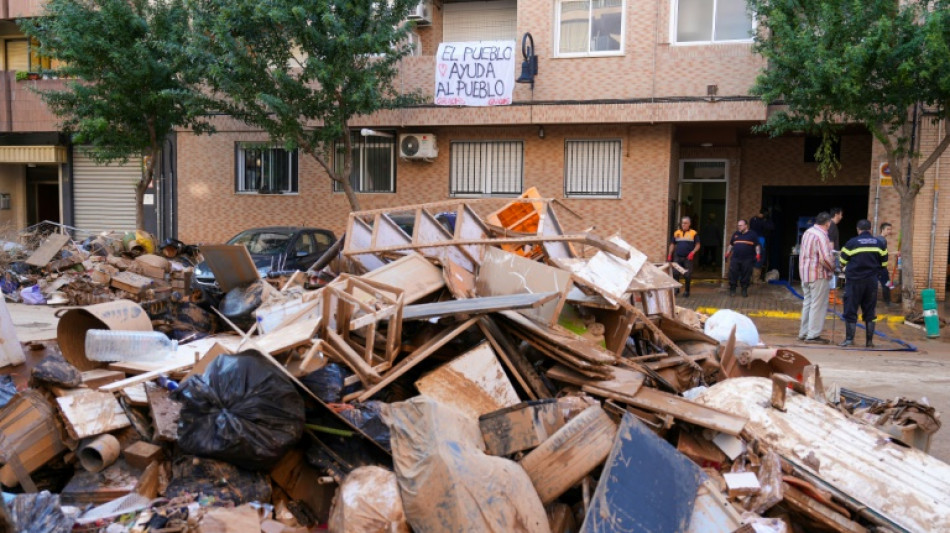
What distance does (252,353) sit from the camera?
4.91 metres

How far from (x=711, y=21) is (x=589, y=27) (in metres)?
2.57

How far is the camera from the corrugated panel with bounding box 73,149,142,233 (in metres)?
22.2

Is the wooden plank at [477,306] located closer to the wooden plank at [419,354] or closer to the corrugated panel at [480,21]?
the wooden plank at [419,354]

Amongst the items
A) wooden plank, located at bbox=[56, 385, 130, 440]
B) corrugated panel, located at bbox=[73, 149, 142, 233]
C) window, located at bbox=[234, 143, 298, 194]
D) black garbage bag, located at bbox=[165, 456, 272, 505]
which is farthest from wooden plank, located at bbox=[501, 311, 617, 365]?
corrugated panel, located at bbox=[73, 149, 142, 233]

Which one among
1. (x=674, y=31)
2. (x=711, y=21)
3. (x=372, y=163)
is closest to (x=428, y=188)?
(x=372, y=163)

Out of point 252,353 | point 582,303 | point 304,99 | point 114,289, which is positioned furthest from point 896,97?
point 114,289

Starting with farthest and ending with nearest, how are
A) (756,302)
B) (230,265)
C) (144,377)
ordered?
1. (756,302)
2. (230,265)
3. (144,377)

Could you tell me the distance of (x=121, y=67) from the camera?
16.3 meters

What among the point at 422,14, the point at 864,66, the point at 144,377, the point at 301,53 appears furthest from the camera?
the point at 422,14

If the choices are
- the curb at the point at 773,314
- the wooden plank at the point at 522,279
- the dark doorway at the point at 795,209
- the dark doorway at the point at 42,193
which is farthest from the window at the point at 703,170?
the dark doorway at the point at 42,193

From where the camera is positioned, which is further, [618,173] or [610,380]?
[618,173]

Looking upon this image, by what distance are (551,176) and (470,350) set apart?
12.1 metres

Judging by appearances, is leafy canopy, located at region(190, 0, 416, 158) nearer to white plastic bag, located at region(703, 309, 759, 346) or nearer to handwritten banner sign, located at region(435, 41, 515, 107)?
handwritten banner sign, located at region(435, 41, 515, 107)

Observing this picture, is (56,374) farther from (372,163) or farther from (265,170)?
(265,170)
